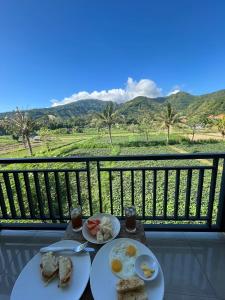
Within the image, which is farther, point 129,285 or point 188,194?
point 188,194

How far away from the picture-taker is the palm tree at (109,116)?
2767cm

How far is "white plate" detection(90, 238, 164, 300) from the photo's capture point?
0.80 metres

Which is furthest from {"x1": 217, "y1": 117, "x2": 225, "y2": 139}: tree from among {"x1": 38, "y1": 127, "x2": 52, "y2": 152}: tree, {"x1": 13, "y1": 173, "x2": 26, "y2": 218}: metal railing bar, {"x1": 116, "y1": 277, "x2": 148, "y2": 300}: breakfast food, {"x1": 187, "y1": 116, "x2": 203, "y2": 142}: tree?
{"x1": 116, "y1": 277, "x2": 148, "y2": 300}: breakfast food

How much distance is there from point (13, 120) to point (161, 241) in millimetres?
21809

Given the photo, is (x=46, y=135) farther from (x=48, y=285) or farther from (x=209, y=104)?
(x=48, y=285)

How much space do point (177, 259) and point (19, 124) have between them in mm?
21889

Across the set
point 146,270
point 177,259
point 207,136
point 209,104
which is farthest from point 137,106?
point 146,270

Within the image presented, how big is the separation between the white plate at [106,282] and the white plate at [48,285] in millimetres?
43

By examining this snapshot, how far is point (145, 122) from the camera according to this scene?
29766mm

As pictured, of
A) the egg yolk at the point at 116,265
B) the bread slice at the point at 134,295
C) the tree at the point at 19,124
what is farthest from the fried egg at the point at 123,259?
the tree at the point at 19,124

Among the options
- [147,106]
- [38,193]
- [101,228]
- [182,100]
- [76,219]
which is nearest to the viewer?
[101,228]

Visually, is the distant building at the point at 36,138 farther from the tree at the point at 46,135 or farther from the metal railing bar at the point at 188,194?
the metal railing bar at the point at 188,194

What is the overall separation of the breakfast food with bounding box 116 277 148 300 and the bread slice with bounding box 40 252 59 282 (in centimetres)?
32

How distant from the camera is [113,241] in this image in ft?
3.62
